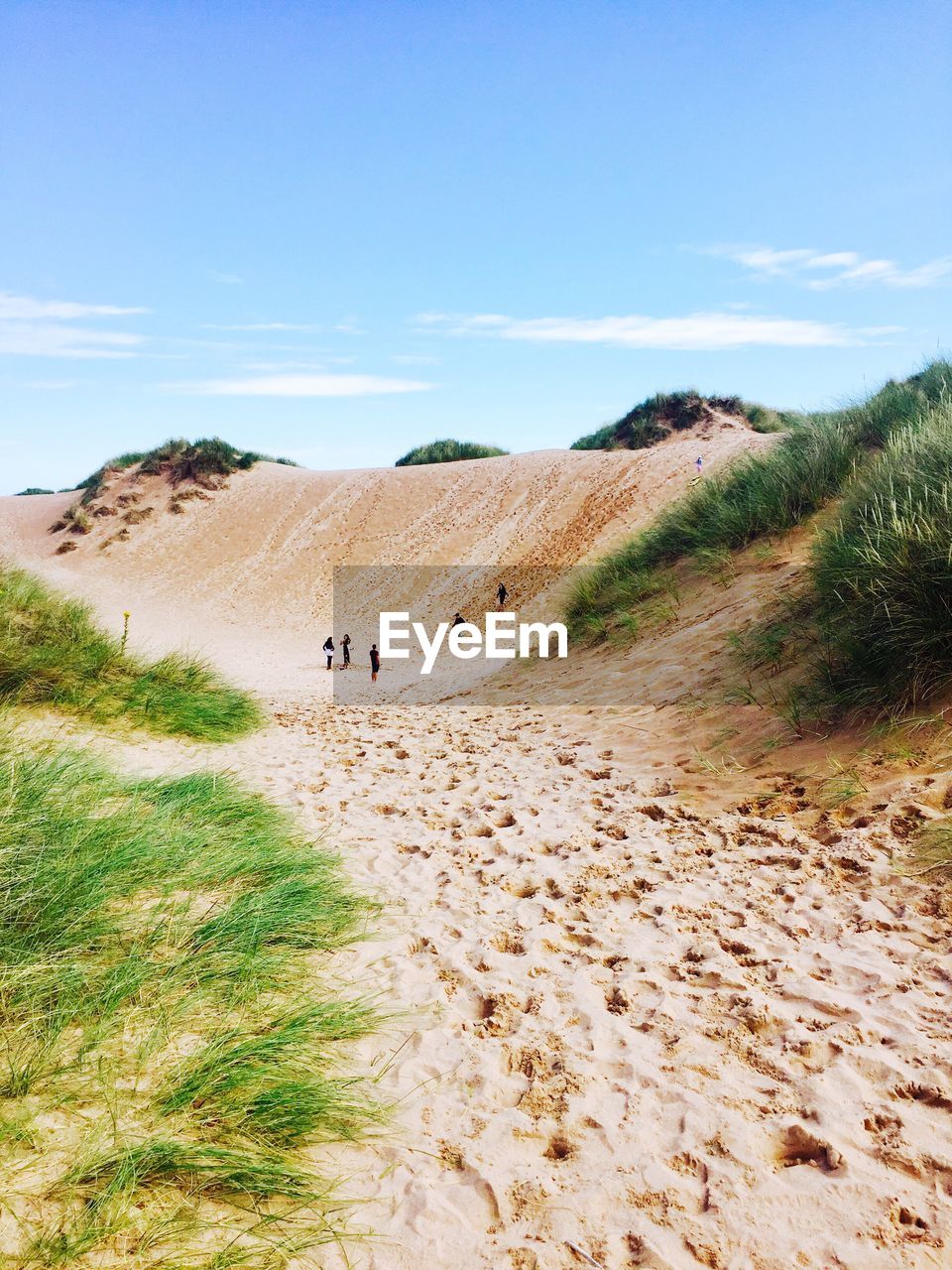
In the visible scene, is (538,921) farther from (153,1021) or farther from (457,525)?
(457,525)

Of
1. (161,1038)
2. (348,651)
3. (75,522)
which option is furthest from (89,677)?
(75,522)

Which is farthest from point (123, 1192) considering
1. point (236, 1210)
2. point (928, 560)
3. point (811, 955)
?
point (928, 560)

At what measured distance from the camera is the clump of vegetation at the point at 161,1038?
6.38 ft

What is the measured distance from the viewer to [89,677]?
7.46m

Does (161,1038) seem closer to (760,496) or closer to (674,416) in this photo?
(760,496)

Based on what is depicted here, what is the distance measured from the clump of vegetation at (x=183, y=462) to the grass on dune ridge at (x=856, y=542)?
1083 inches

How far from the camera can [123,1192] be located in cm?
192

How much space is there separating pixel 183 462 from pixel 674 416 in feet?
72.9

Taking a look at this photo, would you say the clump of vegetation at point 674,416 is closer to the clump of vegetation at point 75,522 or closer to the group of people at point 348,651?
the group of people at point 348,651

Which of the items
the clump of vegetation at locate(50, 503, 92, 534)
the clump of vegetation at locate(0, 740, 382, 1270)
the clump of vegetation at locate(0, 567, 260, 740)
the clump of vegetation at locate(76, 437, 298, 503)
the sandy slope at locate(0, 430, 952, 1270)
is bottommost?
the sandy slope at locate(0, 430, 952, 1270)

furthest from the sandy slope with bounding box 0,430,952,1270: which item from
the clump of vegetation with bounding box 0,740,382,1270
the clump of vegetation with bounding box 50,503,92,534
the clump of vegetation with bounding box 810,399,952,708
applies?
the clump of vegetation with bounding box 50,503,92,534

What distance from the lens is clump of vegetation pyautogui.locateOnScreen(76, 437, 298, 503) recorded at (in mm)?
34844

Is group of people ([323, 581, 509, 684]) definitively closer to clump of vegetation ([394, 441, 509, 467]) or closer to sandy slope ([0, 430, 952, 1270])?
sandy slope ([0, 430, 952, 1270])

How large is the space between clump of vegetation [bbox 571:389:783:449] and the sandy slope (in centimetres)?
2723
